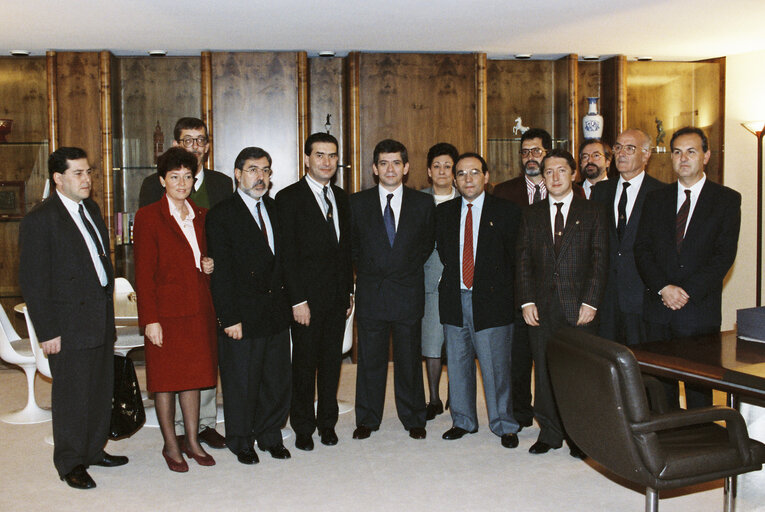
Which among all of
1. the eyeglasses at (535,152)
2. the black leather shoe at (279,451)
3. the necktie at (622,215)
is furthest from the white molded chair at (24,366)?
the necktie at (622,215)

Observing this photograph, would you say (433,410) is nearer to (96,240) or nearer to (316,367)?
(316,367)

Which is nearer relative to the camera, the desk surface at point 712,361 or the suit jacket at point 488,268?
the desk surface at point 712,361

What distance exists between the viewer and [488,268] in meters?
4.26

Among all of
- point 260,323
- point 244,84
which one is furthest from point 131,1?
point 260,323

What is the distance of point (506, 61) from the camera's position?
7.06m

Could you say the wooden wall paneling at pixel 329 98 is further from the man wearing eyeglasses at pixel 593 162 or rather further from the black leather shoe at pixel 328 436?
the black leather shoe at pixel 328 436

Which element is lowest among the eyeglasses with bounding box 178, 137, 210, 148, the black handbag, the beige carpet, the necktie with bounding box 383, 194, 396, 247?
the beige carpet

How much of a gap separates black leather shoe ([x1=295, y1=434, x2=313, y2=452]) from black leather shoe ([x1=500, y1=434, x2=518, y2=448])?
44.5 inches

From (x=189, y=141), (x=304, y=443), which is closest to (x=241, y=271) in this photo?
(x=189, y=141)

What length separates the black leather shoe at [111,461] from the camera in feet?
13.3

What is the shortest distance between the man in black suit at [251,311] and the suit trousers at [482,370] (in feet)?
3.33

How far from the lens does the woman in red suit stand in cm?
377

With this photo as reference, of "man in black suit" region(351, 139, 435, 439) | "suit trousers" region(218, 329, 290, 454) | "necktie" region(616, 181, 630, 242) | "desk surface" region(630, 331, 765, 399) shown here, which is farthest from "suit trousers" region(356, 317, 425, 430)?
"desk surface" region(630, 331, 765, 399)

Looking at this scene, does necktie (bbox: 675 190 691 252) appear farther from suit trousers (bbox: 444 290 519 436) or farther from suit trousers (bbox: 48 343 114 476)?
suit trousers (bbox: 48 343 114 476)
